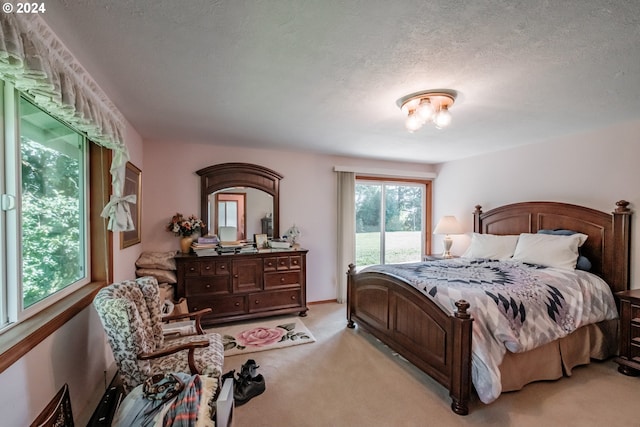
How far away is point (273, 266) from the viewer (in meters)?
3.74

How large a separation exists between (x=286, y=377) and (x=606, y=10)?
3.01 meters

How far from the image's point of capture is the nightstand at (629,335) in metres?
2.41

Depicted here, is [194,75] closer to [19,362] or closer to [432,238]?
[19,362]

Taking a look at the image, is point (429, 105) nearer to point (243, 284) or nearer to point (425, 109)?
point (425, 109)

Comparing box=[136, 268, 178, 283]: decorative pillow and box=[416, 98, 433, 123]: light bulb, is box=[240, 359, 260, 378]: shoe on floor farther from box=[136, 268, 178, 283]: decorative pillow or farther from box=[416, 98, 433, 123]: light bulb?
box=[416, 98, 433, 123]: light bulb

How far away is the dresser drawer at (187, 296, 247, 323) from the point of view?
337 centimetres

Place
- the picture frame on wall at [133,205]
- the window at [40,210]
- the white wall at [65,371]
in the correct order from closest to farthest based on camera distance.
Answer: the white wall at [65,371]
the window at [40,210]
the picture frame on wall at [133,205]

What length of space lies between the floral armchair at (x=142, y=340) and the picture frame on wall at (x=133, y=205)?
0.84 metres

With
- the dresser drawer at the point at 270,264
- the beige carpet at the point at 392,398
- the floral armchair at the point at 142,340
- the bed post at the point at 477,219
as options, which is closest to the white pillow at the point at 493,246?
the bed post at the point at 477,219

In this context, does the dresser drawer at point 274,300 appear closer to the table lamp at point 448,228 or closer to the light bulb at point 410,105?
the table lamp at point 448,228

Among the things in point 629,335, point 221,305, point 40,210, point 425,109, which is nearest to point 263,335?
point 221,305

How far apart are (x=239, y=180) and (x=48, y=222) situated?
2352 mm

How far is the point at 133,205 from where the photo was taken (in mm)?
3088

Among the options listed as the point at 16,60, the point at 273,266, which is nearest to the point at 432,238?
the point at 273,266
